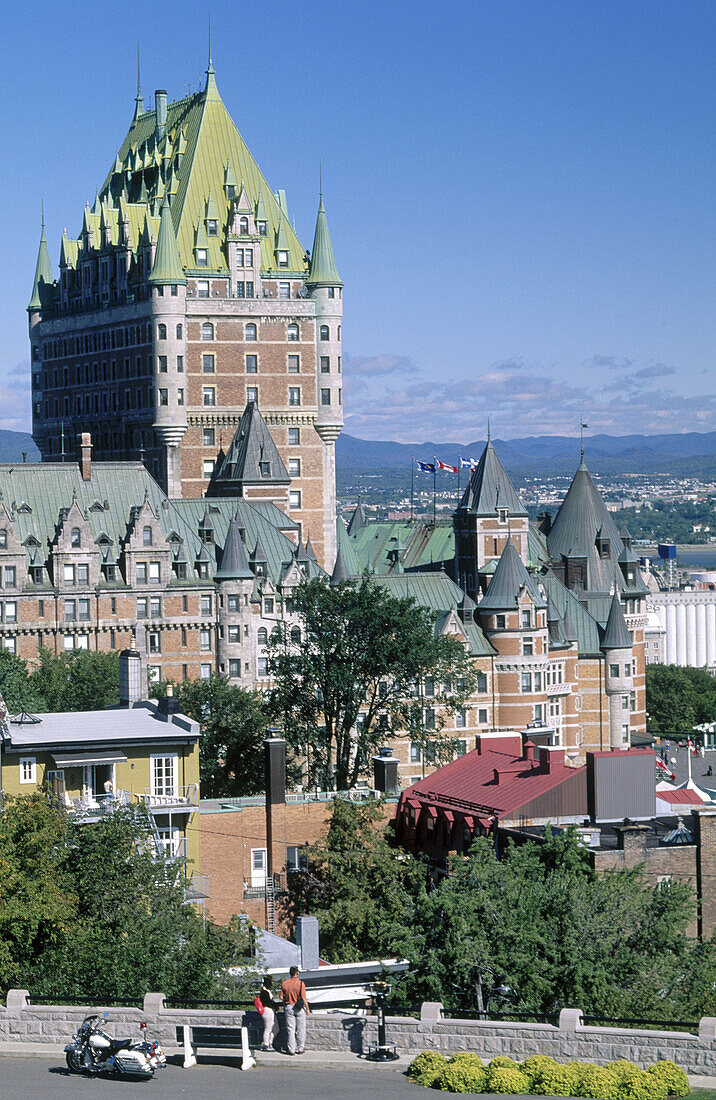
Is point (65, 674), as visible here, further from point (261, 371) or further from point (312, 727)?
point (261, 371)

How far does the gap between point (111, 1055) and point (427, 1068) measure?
6.52 meters

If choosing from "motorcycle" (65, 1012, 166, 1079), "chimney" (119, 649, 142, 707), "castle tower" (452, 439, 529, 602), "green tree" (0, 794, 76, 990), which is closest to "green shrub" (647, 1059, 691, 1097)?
"motorcycle" (65, 1012, 166, 1079)

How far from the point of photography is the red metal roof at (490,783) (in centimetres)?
7606

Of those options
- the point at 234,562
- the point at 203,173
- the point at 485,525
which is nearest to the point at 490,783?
the point at 234,562

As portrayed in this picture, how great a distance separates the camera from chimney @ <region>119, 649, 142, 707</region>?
8862 centimetres

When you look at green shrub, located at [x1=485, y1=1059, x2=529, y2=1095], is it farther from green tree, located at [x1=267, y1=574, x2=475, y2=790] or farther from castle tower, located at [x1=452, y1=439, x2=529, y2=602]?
castle tower, located at [x1=452, y1=439, x2=529, y2=602]

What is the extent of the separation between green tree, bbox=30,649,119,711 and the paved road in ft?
218

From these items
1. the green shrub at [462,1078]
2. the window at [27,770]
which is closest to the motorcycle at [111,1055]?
the green shrub at [462,1078]

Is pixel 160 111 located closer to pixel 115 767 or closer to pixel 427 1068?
pixel 115 767

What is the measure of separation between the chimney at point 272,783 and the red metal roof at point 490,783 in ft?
15.2

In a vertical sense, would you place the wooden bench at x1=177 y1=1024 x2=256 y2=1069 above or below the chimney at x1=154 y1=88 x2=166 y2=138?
below

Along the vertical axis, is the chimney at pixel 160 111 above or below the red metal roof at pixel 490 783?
above

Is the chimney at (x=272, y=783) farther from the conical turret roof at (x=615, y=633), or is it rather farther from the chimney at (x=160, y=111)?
the chimney at (x=160, y=111)

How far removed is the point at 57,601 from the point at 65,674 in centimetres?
1250
